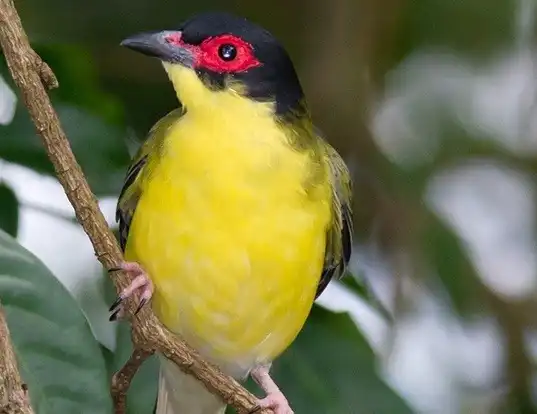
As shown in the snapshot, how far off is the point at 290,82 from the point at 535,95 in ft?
4.95

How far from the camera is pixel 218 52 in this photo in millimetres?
1894

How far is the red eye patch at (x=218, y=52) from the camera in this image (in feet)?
6.21

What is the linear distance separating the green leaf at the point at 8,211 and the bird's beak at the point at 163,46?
435 mm

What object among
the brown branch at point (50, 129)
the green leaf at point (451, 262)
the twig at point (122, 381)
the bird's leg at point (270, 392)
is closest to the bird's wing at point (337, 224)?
the bird's leg at point (270, 392)

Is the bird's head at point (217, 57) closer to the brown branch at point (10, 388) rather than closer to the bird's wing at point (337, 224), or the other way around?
the bird's wing at point (337, 224)

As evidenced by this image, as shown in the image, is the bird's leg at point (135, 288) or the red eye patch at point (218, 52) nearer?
the bird's leg at point (135, 288)

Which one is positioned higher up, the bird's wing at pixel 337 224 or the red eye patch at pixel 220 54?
the red eye patch at pixel 220 54

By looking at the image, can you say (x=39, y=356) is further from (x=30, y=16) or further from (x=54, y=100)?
(x=30, y=16)

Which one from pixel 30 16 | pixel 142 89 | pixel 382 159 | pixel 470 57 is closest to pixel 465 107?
pixel 470 57

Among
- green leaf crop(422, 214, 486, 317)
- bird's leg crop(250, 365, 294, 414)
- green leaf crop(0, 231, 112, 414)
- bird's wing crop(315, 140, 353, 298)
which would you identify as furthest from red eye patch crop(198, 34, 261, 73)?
green leaf crop(422, 214, 486, 317)

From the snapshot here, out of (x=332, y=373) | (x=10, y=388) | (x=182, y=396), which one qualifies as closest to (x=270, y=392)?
(x=332, y=373)

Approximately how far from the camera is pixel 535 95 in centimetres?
334

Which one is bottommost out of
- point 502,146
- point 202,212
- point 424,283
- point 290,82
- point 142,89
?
point 424,283

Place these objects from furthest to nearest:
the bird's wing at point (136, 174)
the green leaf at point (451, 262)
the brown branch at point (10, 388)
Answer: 1. the green leaf at point (451, 262)
2. the bird's wing at point (136, 174)
3. the brown branch at point (10, 388)
